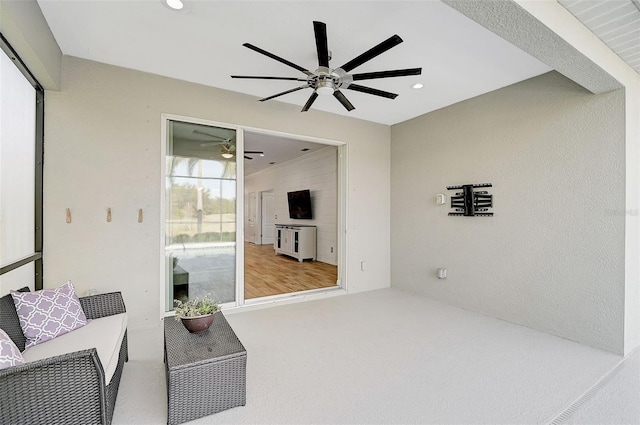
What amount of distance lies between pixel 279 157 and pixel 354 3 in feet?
20.3

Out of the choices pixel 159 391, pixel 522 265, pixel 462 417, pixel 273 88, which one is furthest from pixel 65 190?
pixel 522 265

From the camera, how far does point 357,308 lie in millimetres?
4008

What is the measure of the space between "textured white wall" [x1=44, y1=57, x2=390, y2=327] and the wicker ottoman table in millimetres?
1578

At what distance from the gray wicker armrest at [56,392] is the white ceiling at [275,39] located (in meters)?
2.40

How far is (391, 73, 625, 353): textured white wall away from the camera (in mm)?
2832

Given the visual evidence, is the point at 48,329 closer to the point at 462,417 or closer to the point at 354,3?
the point at 462,417

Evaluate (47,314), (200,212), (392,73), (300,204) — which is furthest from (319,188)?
(47,314)

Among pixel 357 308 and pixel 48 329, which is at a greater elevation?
pixel 48 329

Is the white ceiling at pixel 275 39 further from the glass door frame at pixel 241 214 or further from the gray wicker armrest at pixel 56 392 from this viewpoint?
the gray wicker armrest at pixel 56 392

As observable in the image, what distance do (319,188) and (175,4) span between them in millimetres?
5554

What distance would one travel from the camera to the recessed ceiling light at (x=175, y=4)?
2.16 m

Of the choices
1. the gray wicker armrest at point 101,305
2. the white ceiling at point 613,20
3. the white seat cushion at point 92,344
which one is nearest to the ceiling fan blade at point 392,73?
the white ceiling at point 613,20

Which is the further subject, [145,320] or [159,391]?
[145,320]

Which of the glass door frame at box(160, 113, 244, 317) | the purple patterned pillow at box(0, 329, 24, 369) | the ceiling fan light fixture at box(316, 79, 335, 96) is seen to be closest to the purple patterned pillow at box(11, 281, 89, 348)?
the purple patterned pillow at box(0, 329, 24, 369)
